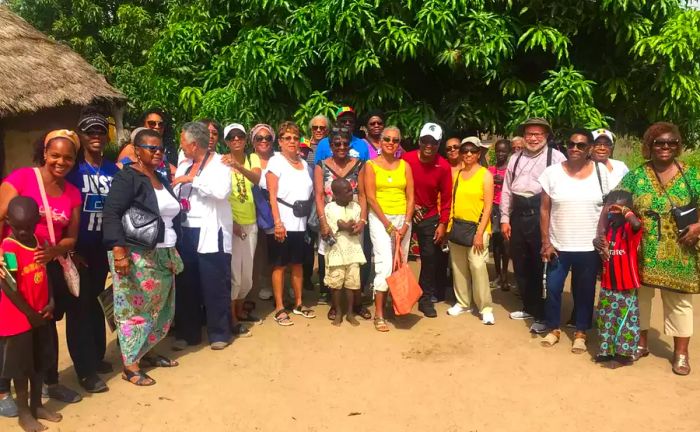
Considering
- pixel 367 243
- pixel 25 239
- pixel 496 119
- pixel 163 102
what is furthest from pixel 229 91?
pixel 25 239

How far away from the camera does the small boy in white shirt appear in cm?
489

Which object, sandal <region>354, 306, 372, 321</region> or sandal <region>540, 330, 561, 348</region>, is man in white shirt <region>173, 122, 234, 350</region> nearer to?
sandal <region>354, 306, 372, 321</region>

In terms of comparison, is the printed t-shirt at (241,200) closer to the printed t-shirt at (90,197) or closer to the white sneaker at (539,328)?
the printed t-shirt at (90,197)

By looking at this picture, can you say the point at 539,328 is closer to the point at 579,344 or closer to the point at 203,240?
the point at 579,344

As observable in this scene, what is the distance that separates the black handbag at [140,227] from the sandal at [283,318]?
64.4 inches

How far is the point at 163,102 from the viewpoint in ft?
27.5

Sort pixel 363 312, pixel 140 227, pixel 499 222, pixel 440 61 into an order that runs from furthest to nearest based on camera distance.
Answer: pixel 440 61, pixel 499 222, pixel 363 312, pixel 140 227

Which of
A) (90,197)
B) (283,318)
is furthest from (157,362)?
(90,197)

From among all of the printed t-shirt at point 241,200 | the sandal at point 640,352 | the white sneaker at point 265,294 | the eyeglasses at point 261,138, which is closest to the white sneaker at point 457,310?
the sandal at point 640,352

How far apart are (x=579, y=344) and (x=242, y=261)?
9.43ft

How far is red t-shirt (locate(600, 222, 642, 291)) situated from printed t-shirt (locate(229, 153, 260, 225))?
2930 millimetres

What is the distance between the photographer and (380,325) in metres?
4.91

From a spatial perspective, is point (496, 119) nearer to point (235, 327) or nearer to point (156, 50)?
point (235, 327)

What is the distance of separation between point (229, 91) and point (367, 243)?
3052 mm
